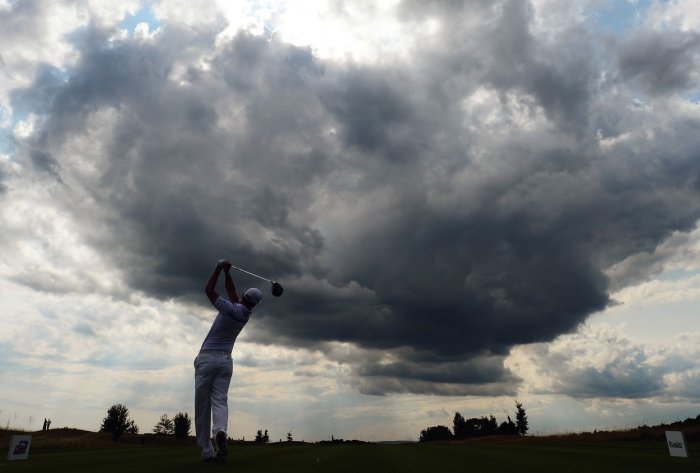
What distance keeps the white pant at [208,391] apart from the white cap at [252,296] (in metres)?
1.19

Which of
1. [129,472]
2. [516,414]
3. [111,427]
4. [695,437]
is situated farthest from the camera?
[516,414]

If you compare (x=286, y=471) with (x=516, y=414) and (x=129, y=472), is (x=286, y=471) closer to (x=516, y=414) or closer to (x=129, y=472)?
(x=129, y=472)

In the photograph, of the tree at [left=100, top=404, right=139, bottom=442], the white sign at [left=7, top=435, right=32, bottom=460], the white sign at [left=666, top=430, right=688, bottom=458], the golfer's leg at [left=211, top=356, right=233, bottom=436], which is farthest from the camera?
the tree at [left=100, top=404, right=139, bottom=442]

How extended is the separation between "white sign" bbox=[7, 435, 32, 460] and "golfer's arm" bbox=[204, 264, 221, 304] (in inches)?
244

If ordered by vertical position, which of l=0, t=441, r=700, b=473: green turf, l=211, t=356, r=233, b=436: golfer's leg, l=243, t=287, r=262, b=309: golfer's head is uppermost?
l=243, t=287, r=262, b=309: golfer's head

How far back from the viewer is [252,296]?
11.1 meters

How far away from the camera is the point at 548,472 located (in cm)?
1030

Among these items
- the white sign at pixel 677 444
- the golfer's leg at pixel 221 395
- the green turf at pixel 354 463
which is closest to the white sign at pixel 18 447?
the green turf at pixel 354 463

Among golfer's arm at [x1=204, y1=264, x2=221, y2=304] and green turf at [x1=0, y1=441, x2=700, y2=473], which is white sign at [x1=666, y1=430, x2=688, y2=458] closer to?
green turf at [x1=0, y1=441, x2=700, y2=473]

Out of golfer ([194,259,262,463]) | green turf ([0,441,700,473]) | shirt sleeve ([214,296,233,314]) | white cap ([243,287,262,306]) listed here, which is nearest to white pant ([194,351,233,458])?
golfer ([194,259,262,463])

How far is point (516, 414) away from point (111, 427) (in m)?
141

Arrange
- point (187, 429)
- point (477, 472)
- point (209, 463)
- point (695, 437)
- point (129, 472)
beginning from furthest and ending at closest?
1. point (187, 429)
2. point (695, 437)
3. point (209, 463)
4. point (477, 472)
5. point (129, 472)

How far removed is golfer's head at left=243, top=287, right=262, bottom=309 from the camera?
11.2 metres

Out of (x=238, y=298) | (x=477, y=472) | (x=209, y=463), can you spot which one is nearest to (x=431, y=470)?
(x=477, y=472)
